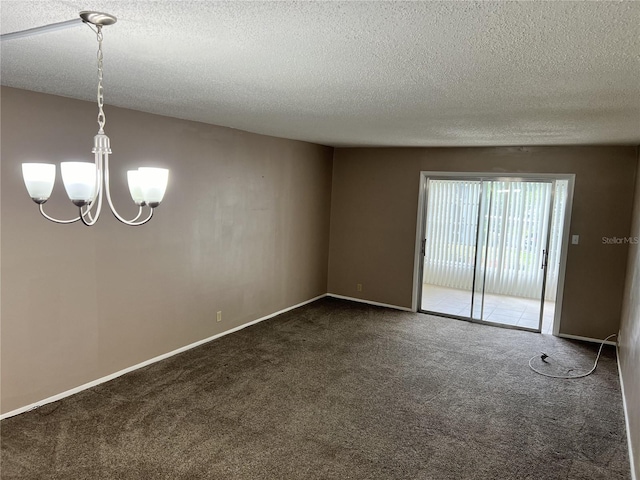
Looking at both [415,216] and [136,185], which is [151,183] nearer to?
[136,185]

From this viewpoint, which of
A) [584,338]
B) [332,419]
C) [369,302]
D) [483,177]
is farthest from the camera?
[369,302]

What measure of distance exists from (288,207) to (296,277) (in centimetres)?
102

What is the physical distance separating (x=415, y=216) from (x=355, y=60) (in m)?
4.33

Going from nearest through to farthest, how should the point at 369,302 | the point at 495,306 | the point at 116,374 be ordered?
the point at 116,374 < the point at 495,306 < the point at 369,302

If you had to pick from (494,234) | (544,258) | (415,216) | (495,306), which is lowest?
(495,306)

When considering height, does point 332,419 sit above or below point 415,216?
below

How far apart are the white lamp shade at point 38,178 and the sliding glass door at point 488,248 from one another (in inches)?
198

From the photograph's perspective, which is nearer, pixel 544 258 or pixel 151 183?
pixel 151 183

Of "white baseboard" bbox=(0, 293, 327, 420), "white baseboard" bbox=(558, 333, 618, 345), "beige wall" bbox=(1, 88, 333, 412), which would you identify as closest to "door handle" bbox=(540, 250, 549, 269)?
"white baseboard" bbox=(558, 333, 618, 345)

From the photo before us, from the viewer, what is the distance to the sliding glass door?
221 inches

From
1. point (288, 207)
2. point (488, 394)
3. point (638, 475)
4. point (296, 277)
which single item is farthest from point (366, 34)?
point (296, 277)

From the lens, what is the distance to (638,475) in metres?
2.51

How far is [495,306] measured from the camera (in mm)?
6078

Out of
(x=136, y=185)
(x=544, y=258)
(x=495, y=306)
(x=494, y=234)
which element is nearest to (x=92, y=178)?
(x=136, y=185)
